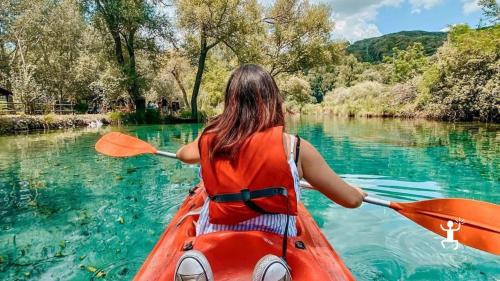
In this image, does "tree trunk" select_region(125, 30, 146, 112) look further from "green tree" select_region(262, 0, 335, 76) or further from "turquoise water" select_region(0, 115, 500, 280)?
"turquoise water" select_region(0, 115, 500, 280)

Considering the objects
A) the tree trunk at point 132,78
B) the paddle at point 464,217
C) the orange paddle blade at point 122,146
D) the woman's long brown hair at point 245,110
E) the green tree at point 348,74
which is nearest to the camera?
the woman's long brown hair at point 245,110

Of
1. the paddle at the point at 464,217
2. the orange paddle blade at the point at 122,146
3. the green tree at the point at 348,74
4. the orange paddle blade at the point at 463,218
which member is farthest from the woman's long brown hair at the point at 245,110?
the green tree at the point at 348,74

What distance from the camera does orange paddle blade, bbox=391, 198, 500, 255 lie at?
2703 mm

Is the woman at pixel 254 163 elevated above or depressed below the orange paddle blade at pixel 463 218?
above

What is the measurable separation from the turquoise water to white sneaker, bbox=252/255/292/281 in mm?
1895

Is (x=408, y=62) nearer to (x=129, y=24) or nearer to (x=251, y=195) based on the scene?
(x=129, y=24)

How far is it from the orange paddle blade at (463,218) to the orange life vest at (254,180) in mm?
1485

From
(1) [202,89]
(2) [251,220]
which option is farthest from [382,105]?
(2) [251,220]

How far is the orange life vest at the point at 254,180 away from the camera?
5.50ft

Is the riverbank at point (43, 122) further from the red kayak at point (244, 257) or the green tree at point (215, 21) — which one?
the red kayak at point (244, 257)

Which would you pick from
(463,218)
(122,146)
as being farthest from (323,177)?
(122,146)

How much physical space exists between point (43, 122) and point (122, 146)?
17988 millimetres

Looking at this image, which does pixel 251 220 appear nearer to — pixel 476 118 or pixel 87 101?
pixel 476 118

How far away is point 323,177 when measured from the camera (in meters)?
1.90
